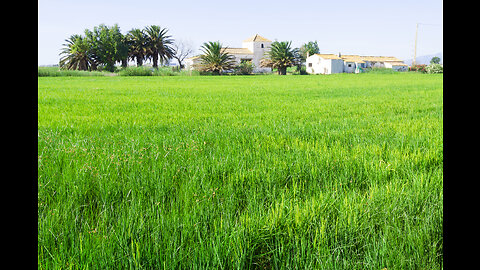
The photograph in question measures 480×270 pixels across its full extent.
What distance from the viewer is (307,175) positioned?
3174mm

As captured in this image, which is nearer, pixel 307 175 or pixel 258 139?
pixel 307 175

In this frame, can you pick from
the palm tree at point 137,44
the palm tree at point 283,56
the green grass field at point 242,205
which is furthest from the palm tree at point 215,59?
the green grass field at point 242,205

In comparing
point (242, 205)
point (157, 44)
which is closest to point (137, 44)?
point (157, 44)

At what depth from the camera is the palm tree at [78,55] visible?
60.8 m

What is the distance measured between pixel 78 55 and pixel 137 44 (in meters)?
11.7

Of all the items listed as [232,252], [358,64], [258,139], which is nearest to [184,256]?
[232,252]

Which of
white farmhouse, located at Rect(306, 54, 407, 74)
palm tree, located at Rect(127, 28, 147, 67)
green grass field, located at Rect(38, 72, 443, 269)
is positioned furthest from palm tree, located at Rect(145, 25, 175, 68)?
green grass field, located at Rect(38, 72, 443, 269)

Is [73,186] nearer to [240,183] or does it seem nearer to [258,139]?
[240,183]

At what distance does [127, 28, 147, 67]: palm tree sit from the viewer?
6718 cm

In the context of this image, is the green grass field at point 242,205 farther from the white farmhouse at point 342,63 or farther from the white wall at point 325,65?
the white farmhouse at point 342,63

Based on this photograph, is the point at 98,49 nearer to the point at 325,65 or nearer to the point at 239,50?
the point at 239,50

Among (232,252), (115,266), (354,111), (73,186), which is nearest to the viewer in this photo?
(115,266)

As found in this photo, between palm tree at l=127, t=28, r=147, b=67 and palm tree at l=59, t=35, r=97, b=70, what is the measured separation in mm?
8308

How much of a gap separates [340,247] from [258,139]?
10.0 ft
